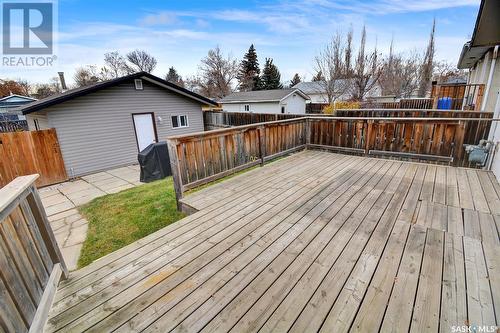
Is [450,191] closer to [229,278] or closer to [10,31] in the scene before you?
[229,278]

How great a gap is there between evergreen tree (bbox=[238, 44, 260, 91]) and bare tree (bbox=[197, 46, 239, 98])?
4.25ft

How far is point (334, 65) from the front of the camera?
58.2 ft

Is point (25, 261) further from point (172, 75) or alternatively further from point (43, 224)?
point (172, 75)

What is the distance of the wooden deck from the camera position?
4.97 feet

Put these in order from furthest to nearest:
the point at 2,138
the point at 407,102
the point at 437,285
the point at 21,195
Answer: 1. the point at 407,102
2. the point at 2,138
3. the point at 437,285
4. the point at 21,195

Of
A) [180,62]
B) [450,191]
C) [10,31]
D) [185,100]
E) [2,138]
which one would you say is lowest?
[450,191]

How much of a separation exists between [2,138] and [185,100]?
644 centimetres

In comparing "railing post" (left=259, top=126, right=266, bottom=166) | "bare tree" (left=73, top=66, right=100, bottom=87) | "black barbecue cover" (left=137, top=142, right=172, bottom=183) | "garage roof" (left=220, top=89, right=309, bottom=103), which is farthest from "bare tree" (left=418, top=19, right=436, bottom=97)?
"bare tree" (left=73, top=66, right=100, bottom=87)

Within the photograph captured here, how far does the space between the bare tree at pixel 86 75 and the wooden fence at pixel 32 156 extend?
32.4 metres

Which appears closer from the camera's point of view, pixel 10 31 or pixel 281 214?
pixel 281 214

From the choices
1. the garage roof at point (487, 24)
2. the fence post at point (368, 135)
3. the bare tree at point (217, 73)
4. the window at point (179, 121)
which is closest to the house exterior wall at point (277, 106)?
the window at point (179, 121)

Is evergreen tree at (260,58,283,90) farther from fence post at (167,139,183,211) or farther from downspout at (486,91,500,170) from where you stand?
fence post at (167,139,183,211)

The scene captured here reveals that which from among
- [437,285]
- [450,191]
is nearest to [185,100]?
[450,191]

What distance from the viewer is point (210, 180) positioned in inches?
163
